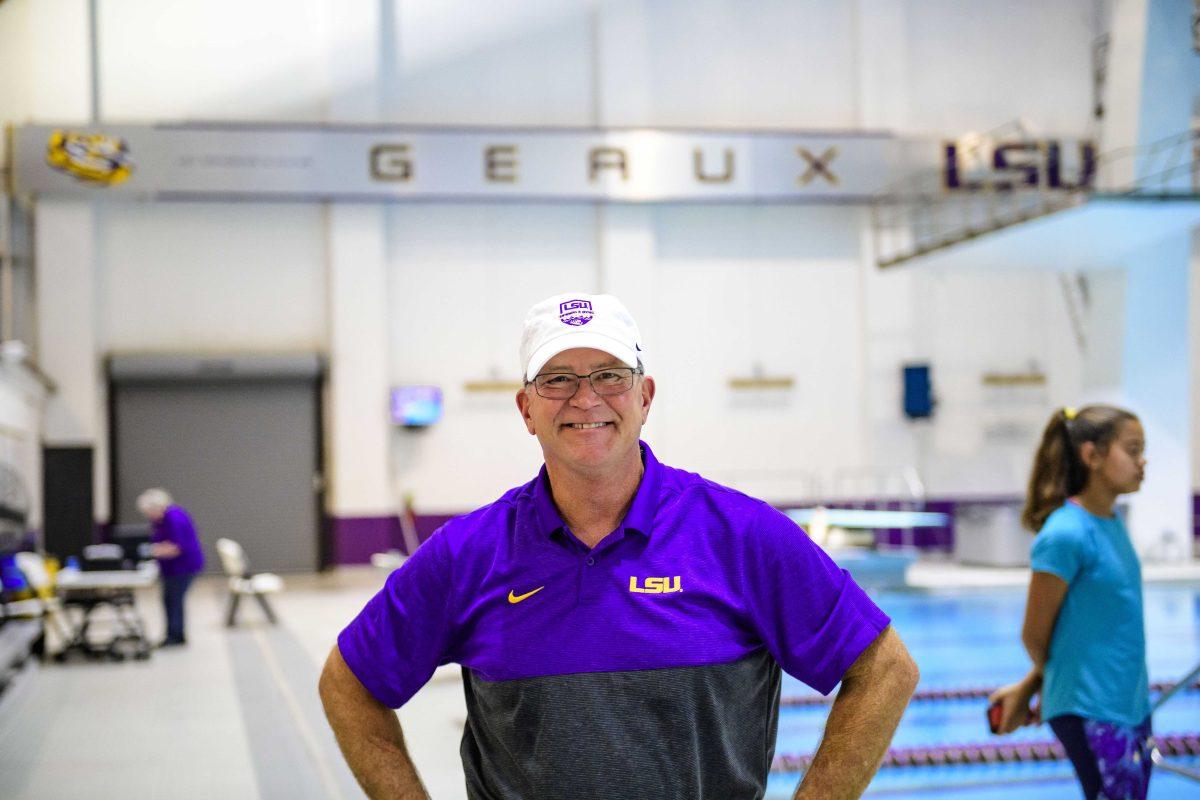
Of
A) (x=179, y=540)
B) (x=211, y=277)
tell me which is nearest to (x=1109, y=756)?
(x=179, y=540)

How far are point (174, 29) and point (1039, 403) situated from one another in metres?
15.2

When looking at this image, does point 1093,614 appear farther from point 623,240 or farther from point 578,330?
point 623,240

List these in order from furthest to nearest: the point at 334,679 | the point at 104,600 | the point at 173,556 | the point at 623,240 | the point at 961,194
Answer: the point at 961,194 → the point at 623,240 → the point at 173,556 → the point at 104,600 → the point at 334,679

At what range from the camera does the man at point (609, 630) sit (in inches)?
74.5

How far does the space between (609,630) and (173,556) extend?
10.4 meters

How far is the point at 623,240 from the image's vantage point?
1925cm

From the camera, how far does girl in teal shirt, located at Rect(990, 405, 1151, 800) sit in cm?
330

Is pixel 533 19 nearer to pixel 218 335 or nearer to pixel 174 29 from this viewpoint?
pixel 174 29

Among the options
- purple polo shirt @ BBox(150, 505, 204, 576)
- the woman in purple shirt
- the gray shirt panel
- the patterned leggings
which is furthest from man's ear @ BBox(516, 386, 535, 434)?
purple polo shirt @ BBox(150, 505, 204, 576)

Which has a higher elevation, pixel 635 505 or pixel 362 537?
pixel 635 505

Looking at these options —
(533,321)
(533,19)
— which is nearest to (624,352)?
(533,321)

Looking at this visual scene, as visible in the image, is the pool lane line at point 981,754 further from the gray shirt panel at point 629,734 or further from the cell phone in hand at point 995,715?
the gray shirt panel at point 629,734

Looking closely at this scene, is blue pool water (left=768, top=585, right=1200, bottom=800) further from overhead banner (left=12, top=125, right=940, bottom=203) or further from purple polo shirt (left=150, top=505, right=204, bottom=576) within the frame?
overhead banner (left=12, top=125, right=940, bottom=203)

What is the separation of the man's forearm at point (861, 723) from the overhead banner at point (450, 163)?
17.4 m
